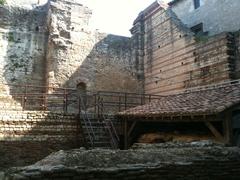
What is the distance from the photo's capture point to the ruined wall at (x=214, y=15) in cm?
1406

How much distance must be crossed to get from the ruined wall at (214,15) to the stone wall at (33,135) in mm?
7970

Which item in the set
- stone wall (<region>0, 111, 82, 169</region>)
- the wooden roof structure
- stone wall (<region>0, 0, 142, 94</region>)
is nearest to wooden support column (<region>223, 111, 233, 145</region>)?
the wooden roof structure

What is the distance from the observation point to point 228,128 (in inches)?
290

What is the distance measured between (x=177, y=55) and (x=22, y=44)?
722cm

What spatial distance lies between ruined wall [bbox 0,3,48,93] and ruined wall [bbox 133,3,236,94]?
539cm

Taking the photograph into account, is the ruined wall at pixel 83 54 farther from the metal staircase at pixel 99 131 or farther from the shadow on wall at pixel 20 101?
the metal staircase at pixel 99 131

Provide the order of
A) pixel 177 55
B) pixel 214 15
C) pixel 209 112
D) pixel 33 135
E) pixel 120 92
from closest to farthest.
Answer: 1. pixel 209 112
2. pixel 33 135
3. pixel 120 92
4. pixel 177 55
5. pixel 214 15

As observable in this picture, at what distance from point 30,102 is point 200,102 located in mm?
8568

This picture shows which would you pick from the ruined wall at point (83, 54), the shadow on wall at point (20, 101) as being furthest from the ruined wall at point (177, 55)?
the shadow on wall at point (20, 101)

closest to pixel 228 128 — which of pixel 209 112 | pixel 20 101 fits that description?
pixel 209 112

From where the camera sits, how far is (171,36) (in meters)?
15.3

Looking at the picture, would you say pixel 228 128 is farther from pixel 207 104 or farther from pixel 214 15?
pixel 214 15

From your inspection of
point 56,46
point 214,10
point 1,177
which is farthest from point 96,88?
point 1,177

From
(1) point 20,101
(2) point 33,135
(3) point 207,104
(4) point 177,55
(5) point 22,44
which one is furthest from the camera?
(5) point 22,44
